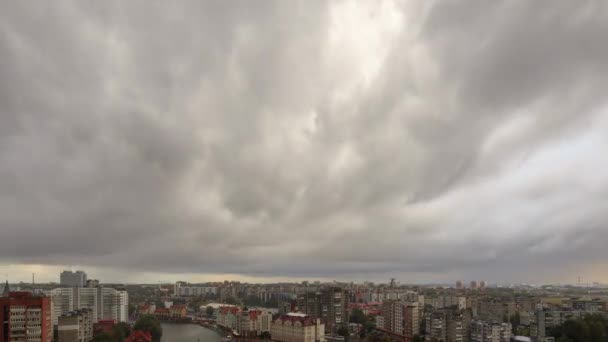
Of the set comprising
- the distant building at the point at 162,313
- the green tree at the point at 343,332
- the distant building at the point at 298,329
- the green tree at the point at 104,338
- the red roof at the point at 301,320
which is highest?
the green tree at the point at 104,338

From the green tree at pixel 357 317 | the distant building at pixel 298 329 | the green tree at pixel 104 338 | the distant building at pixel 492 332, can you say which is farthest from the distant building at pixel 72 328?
the distant building at pixel 492 332

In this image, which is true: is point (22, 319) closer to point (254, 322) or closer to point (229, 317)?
point (254, 322)

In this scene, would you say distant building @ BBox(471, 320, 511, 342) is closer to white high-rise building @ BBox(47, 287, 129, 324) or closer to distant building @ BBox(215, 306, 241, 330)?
distant building @ BBox(215, 306, 241, 330)

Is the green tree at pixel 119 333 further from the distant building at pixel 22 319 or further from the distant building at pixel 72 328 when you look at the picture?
the distant building at pixel 22 319

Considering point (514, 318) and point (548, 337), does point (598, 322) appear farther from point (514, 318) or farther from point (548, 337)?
point (514, 318)

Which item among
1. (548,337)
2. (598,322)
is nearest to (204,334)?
(548,337)

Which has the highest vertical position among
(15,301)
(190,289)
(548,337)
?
(15,301)

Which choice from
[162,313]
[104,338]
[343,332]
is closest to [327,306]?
[343,332]
